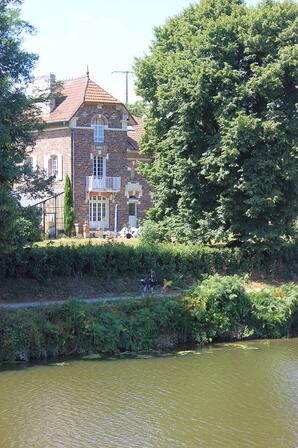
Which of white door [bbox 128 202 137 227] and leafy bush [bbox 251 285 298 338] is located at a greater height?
white door [bbox 128 202 137 227]

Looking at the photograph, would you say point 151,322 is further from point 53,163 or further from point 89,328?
point 53,163

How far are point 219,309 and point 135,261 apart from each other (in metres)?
5.10

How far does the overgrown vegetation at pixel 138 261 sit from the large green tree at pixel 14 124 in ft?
7.61

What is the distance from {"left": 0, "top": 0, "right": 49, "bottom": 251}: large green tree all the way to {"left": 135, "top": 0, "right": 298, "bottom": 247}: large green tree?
887 cm

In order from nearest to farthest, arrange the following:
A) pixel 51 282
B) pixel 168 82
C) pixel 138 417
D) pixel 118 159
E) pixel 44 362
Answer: pixel 138 417, pixel 44 362, pixel 51 282, pixel 168 82, pixel 118 159

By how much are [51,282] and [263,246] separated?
366 inches

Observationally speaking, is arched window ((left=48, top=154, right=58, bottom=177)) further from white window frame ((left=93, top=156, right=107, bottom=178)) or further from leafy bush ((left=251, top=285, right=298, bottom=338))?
leafy bush ((left=251, top=285, right=298, bottom=338))

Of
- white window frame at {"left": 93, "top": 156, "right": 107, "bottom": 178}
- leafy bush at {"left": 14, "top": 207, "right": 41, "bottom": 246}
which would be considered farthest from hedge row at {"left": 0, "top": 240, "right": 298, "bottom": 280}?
white window frame at {"left": 93, "top": 156, "right": 107, "bottom": 178}

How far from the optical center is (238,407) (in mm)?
14125

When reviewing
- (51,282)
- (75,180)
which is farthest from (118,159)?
(51,282)

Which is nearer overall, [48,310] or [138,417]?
[138,417]

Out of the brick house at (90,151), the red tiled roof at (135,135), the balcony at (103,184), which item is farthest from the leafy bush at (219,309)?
the red tiled roof at (135,135)

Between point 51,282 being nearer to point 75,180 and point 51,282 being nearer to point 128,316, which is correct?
point 128,316

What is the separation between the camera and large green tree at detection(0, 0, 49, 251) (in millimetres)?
18266
